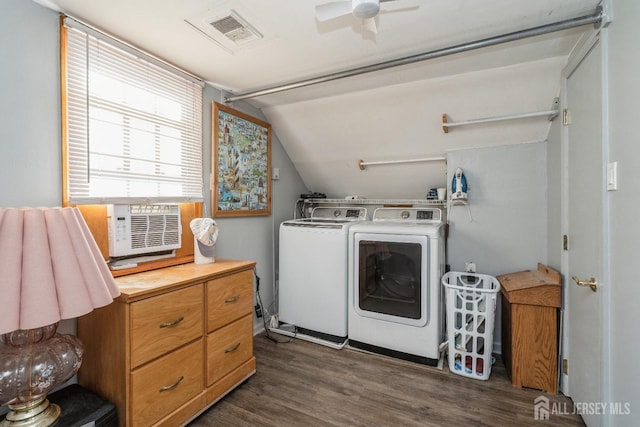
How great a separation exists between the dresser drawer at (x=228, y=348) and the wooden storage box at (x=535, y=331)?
1.83m

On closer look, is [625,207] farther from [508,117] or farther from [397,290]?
[397,290]


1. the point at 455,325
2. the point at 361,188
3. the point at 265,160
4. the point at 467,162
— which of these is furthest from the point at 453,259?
the point at 265,160

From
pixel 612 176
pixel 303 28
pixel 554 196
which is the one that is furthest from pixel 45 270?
pixel 554 196

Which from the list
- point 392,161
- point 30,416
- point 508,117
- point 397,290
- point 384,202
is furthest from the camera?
point 384,202

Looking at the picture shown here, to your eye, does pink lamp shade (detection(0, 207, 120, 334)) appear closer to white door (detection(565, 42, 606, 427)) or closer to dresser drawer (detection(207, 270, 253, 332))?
dresser drawer (detection(207, 270, 253, 332))

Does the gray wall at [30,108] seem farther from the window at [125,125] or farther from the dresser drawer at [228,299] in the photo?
the dresser drawer at [228,299]

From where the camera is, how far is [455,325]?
226cm

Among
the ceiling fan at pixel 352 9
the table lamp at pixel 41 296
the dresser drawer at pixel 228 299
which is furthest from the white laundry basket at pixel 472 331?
the table lamp at pixel 41 296

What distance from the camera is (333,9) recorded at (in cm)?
129

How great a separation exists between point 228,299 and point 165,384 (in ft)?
1.81

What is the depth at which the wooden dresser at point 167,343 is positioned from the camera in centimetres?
142

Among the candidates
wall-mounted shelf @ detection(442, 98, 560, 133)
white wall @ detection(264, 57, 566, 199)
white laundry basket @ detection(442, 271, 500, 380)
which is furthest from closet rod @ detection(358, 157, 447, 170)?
white laundry basket @ detection(442, 271, 500, 380)

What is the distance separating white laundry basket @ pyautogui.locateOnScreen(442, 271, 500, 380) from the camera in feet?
7.02

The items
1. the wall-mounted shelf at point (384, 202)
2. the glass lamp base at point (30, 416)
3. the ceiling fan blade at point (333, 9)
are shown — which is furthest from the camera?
the wall-mounted shelf at point (384, 202)
